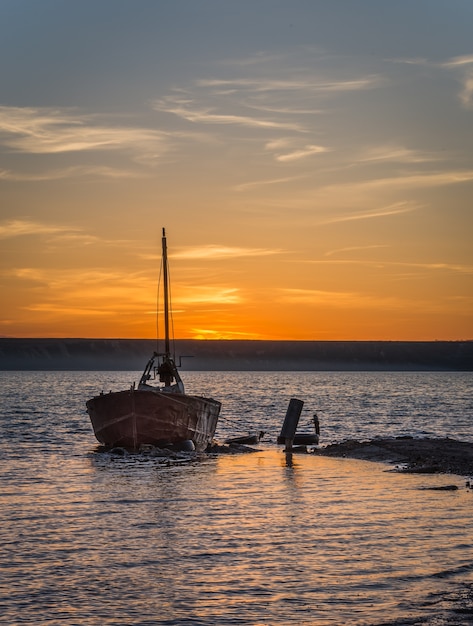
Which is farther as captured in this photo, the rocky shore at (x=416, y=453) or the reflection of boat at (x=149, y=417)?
the reflection of boat at (x=149, y=417)

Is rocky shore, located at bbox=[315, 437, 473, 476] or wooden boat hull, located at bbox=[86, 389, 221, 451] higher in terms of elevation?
wooden boat hull, located at bbox=[86, 389, 221, 451]

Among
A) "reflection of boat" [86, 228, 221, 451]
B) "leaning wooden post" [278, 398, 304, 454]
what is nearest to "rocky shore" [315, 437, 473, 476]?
"leaning wooden post" [278, 398, 304, 454]

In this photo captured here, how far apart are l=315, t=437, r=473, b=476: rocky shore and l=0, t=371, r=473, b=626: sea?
1.67 meters

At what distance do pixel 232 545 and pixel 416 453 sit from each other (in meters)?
21.0

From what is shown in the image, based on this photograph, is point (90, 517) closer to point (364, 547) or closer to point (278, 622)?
point (364, 547)

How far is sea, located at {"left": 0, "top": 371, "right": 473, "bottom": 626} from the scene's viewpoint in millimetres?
14234

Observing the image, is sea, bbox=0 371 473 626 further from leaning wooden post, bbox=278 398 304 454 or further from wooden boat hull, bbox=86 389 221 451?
leaning wooden post, bbox=278 398 304 454

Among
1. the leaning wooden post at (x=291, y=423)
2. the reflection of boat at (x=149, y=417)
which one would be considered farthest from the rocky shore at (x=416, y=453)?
the reflection of boat at (x=149, y=417)

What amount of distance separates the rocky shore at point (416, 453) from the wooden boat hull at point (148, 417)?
249 inches

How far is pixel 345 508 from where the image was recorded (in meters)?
24.2

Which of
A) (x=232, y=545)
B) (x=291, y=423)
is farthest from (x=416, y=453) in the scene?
(x=232, y=545)

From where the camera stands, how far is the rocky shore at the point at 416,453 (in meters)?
33.8

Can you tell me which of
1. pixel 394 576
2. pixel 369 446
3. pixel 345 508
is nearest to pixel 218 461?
pixel 369 446

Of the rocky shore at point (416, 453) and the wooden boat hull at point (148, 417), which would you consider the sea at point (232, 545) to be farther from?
the wooden boat hull at point (148, 417)
